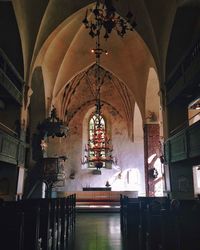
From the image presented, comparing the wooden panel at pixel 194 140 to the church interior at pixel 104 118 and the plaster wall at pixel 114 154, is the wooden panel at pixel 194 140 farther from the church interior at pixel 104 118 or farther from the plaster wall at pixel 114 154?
the plaster wall at pixel 114 154

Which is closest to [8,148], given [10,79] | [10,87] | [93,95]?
[10,87]

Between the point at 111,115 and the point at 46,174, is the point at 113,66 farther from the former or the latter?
the point at 46,174

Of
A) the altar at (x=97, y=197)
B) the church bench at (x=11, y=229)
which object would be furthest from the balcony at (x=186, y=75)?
the altar at (x=97, y=197)

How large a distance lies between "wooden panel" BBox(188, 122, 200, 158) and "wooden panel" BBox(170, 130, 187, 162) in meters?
0.45

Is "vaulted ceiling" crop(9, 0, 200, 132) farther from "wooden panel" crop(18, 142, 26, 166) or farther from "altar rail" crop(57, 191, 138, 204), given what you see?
"altar rail" crop(57, 191, 138, 204)

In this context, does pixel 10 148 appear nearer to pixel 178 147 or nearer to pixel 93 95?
pixel 178 147

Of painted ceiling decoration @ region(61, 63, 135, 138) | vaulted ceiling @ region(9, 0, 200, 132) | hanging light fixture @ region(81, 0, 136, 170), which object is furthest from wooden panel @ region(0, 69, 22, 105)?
painted ceiling decoration @ region(61, 63, 135, 138)

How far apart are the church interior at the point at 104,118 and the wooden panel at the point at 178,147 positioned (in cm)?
4

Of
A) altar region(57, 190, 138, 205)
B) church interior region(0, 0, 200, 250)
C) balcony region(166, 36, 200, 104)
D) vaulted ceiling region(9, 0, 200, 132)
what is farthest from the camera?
altar region(57, 190, 138, 205)

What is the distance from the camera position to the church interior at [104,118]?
553 cm

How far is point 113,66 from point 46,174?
886 cm

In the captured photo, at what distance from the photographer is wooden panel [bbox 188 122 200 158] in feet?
27.2

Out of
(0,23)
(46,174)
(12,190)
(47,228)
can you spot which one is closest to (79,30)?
(0,23)

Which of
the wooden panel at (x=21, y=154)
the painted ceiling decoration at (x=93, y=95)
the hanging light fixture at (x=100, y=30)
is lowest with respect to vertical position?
the wooden panel at (x=21, y=154)
